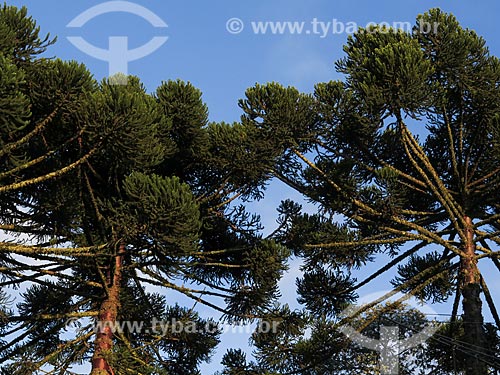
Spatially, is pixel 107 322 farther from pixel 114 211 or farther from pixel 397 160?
pixel 397 160

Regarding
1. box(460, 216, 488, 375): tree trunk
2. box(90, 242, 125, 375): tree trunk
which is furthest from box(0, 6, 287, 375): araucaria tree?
box(460, 216, 488, 375): tree trunk

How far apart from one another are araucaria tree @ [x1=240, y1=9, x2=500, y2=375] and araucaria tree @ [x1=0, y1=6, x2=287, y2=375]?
2.98 ft

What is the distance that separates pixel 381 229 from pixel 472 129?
235cm

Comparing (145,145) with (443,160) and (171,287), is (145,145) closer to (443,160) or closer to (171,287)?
(171,287)

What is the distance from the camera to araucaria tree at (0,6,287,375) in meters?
10.8

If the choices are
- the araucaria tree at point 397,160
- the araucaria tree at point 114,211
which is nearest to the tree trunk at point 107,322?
the araucaria tree at point 114,211

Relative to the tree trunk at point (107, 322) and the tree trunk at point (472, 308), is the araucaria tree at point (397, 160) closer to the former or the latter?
the tree trunk at point (472, 308)

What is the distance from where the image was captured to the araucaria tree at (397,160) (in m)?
11.8

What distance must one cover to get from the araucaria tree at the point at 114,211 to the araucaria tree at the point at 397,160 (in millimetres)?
908

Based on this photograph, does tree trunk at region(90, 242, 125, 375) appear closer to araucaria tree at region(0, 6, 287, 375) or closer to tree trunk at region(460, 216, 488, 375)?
araucaria tree at region(0, 6, 287, 375)

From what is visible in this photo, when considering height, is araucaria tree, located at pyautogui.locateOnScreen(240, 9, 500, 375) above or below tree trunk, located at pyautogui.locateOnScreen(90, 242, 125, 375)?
above

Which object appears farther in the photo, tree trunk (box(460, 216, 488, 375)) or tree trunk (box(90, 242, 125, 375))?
tree trunk (box(90, 242, 125, 375))

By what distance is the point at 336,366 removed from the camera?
13148mm

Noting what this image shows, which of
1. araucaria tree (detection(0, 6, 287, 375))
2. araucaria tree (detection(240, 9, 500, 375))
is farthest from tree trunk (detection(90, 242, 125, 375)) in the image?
araucaria tree (detection(240, 9, 500, 375))
